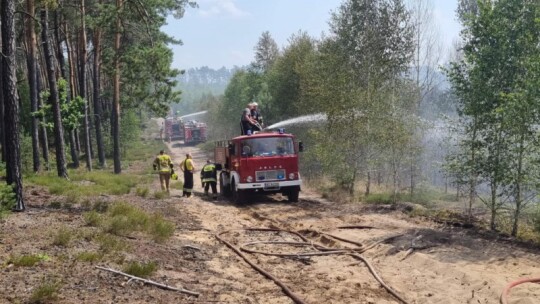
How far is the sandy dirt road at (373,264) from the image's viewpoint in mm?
7016

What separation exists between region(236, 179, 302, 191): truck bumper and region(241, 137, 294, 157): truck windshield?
37.4 inches

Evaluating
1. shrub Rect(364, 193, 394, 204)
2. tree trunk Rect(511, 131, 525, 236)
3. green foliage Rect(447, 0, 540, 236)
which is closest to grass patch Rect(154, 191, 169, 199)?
shrub Rect(364, 193, 394, 204)

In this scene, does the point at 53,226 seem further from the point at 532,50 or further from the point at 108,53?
the point at 108,53

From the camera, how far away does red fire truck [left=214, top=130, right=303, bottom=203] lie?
1644cm

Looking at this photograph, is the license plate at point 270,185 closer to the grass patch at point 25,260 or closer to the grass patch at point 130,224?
the grass patch at point 130,224

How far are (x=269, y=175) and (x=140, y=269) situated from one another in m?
9.92

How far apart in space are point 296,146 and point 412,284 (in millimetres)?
9522

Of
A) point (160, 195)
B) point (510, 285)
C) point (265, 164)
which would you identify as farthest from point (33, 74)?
point (510, 285)

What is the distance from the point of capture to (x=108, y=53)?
25188mm

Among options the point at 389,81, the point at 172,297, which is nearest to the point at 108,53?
the point at 389,81

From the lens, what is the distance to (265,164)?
1648cm

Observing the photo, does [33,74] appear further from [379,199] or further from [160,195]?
[379,199]

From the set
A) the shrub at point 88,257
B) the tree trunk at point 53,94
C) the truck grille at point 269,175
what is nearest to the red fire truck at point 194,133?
the tree trunk at point 53,94

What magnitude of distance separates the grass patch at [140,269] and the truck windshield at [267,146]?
9.62 meters
